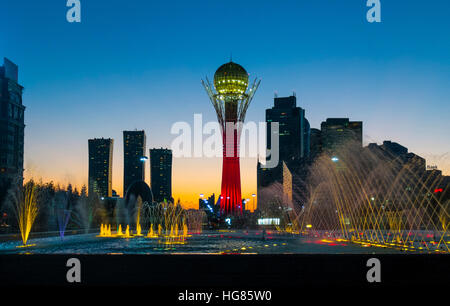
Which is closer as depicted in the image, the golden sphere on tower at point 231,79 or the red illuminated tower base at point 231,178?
the red illuminated tower base at point 231,178

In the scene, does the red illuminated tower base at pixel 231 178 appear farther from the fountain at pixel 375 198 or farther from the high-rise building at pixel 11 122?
the high-rise building at pixel 11 122

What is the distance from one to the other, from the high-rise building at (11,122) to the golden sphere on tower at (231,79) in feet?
165

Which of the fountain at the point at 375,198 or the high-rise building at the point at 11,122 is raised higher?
the high-rise building at the point at 11,122

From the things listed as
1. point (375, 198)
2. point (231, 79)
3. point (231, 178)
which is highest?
point (231, 79)

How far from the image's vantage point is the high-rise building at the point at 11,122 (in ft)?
342

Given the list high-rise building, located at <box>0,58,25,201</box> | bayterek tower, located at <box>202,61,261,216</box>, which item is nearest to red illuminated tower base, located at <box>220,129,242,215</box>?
bayterek tower, located at <box>202,61,261,216</box>

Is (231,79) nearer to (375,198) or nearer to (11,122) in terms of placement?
(375,198)

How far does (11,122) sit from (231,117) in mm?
60314

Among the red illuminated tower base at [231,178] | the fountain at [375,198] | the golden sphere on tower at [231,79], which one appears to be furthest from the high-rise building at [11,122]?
the fountain at [375,198]

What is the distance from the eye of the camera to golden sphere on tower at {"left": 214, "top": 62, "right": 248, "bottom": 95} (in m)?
87.0

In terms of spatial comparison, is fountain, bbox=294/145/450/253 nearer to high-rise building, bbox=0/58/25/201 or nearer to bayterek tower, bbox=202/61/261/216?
bayterek tower, bbox=202/61/261/216

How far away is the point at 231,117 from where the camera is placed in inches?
3078

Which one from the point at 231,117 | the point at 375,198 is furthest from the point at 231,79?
the point at 375,198
